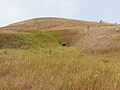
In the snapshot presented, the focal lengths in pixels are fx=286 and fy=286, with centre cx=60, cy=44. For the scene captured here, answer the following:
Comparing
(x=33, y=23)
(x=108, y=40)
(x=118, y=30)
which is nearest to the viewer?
(x=108, y=40)

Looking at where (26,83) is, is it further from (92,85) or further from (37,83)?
(92,85)

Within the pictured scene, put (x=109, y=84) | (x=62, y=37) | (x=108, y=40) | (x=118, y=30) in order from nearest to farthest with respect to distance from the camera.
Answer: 1. (x=109, y=84)
2. (x=108, y=40)
3. (x=118, y=30)
4. (x=62, y=37)

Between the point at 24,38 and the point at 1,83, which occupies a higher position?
the point at 1,83

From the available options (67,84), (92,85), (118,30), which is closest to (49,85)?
(67,84)

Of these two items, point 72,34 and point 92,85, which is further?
point 72,34

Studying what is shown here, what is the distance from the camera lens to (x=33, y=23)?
64.5 metres

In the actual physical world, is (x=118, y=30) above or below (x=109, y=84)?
below

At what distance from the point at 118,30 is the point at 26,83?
28033 mm

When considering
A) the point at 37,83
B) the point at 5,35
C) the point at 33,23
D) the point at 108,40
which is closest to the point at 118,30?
the point at 108,40

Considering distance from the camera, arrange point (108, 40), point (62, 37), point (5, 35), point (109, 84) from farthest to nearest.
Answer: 1. point (62, 37)
2. point (5, 35)
3. point (108, 40)
4. point (109, 84)

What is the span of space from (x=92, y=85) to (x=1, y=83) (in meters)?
2.46

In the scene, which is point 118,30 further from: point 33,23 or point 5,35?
point 33,23

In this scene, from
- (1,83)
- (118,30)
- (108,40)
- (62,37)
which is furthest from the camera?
(62,37)

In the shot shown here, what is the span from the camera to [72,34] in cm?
4381
